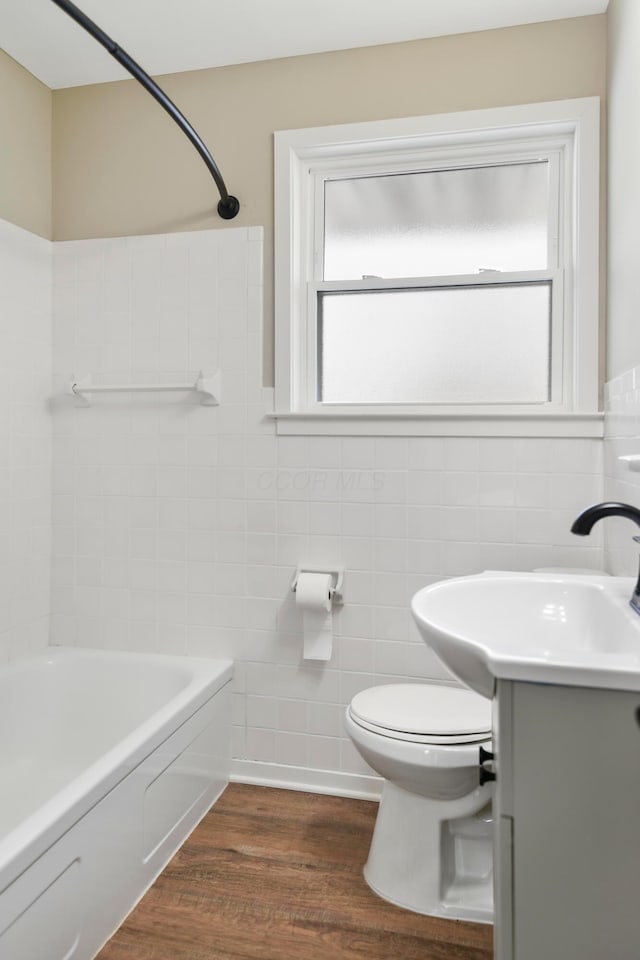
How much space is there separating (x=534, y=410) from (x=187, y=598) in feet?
4.50

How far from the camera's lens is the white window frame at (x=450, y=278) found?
6.82 feet

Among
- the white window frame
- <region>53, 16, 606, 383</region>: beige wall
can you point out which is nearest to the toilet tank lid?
the white window frame

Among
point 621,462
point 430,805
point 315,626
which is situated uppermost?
point 621,462

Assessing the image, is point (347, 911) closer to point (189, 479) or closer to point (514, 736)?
point (514, 736)

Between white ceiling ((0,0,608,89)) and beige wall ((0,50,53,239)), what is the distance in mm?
92

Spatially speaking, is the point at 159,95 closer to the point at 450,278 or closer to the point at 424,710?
the point at 450,278

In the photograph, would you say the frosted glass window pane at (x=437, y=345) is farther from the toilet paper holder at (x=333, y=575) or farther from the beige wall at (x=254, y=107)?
the toilet paper holder at (x=333, y=575)

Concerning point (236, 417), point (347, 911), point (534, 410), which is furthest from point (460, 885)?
point (236, 417)

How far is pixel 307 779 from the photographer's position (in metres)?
2.32

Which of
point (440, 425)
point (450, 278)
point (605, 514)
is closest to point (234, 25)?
point (450, 278)

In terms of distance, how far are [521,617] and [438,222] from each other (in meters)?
1.47

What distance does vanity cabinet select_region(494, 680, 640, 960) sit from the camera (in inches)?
35.5

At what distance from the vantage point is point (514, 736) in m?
0.95

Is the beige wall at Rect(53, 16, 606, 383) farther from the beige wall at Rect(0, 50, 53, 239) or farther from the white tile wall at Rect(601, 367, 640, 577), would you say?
the white tile wall at Rect(601, 367, 640, 577)
